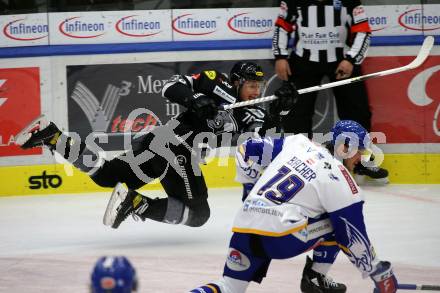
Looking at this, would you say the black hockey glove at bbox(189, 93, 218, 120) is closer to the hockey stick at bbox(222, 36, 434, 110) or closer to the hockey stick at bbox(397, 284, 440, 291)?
the hockey stick at bbox(222, 36, 434, 110)

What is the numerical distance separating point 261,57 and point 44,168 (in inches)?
73.0

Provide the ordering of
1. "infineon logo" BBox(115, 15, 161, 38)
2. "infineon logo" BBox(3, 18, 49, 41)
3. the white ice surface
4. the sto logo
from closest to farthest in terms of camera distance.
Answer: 1. the white ice surface
2. "infineon logo" BBox(3, 18, 49, 41)
3. "infineon logo" BBox(115, 15, 161, 38)
4. the sto logo

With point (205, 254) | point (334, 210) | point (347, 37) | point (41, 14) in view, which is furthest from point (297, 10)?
point (334, 210)

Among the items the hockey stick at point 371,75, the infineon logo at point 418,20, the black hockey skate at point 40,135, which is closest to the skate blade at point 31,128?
the black hockey skate at point 40,135

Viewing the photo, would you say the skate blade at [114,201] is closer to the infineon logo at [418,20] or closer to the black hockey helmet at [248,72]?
the black hockey helmet at [248,72]

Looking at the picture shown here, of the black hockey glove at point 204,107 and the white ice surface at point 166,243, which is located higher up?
the black hockey glove at point 204,107

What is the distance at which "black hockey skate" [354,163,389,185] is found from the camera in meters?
7.17

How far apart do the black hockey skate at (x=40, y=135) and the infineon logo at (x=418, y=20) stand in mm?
3117

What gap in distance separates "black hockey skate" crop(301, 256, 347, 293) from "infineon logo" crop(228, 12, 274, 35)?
3522 mm

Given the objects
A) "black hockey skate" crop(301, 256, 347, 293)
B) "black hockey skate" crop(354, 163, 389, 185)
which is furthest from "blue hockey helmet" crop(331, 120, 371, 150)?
"black hockey skate" crop(354, 163, 389, 185)

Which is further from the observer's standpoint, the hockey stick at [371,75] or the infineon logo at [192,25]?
the infineon logo at [192,25]

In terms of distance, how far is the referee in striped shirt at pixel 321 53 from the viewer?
7.05 metres

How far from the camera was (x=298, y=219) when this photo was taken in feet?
10.8

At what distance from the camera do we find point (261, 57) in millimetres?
7234
